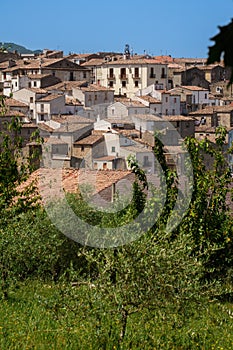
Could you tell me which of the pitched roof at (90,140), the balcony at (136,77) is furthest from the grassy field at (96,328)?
the balcony at (136,77)

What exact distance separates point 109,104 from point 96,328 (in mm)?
49020

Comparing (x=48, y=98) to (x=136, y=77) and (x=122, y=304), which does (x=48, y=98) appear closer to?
(x=136, y=77)

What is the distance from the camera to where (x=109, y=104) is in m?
54.8

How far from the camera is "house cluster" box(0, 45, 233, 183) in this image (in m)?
39.4

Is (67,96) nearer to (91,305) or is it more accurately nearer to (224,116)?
(224,116)

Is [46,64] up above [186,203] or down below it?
above

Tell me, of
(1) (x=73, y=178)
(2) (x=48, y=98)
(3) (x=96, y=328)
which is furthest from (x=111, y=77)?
(3) (x=96, y=328)

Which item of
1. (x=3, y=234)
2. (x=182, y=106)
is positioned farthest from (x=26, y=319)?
(x=182, y=106)

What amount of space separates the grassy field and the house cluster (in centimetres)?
2464

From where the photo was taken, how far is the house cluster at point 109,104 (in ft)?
129

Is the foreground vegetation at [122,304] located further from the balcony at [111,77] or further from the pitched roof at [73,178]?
the balcony at [111,77]

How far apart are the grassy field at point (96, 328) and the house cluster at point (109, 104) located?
24642mm

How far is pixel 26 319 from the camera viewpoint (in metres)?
7.14

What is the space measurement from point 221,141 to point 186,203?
3.47ft
